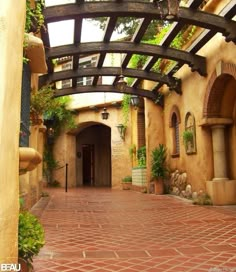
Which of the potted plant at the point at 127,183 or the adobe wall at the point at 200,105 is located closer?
the adobe wall at the point at 200,105

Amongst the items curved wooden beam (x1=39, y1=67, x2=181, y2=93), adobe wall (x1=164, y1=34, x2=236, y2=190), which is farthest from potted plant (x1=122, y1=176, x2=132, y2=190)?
curved wooden beam (x1=39, y1=67, x2=181, y2=93)

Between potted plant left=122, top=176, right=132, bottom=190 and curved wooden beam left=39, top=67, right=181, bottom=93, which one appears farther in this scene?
potted plant left=122, top=176, right=132, bottom=190

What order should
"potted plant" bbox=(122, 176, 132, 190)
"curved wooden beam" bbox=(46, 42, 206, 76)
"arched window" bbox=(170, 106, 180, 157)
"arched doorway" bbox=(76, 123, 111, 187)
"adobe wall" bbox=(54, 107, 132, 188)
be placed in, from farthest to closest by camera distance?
1. "arched doorway" bbox=(76, 123, 111, 187)
2. "adobe wall" bbox=(54, 107, 132, 188)
3. "potted plant" bbox=(122, 176, 132, 190)
4. "arched window" bbox=(170, 106, 180, 157)
5. "curved wooden beam" bbox=(46, 42, 206, 76)

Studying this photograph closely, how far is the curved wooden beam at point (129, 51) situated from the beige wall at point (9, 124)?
6030mm

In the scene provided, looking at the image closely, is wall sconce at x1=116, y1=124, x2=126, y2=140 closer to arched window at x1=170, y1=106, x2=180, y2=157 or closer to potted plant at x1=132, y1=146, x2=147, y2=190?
potted plant at x1=132, y1=146, x2=147, y2=190

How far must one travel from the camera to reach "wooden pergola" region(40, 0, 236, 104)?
248 inches

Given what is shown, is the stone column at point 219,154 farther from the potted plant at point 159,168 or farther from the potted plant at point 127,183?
the potted plant at point 127,183

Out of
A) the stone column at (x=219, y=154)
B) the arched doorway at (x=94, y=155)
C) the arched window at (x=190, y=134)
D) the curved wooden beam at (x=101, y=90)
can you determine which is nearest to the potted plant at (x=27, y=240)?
the stone column at (x=219, y=154)

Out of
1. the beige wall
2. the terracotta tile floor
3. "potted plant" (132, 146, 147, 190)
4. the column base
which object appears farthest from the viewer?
"potted plant" (132, 146, 147, 190)

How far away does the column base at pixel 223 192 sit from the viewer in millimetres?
7910

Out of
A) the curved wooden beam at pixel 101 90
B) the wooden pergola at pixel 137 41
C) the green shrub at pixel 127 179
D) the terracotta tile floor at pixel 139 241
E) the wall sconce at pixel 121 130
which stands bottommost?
the terracotta tile floor at pixel 139 241

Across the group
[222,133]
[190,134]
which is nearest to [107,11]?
[222,133]

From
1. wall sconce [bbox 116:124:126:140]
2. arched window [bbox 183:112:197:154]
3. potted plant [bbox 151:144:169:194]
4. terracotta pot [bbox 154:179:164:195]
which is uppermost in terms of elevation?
wall sconce [bbox 116:124:126:140]

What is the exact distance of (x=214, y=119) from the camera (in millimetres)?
8125
